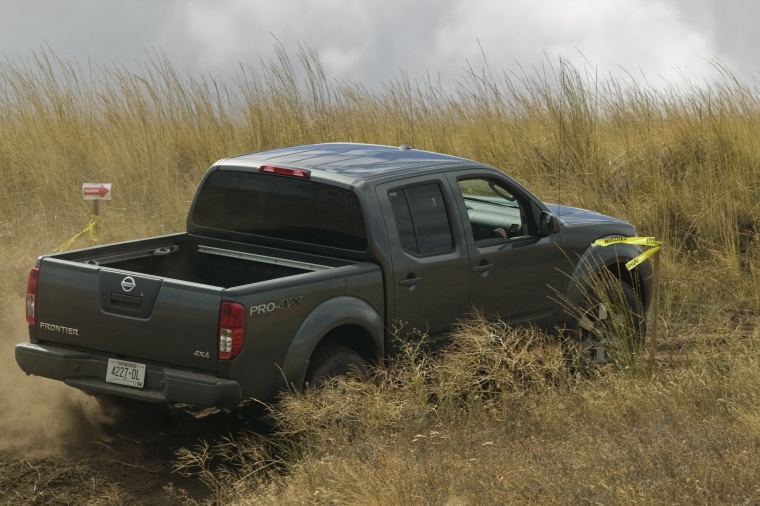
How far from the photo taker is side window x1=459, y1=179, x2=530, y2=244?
8.44m

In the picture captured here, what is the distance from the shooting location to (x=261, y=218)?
7.88 m

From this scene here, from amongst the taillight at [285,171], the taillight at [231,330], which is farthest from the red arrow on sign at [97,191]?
the taillight at [231,330]

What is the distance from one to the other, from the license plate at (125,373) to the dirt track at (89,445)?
537 millimetres

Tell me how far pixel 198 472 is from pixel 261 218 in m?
1.82

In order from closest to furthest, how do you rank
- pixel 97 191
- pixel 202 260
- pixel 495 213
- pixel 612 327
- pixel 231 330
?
pixel 231 330 < pixel 202 260 < pixel 495 213 < pixel 612 327 < pixel 97 191

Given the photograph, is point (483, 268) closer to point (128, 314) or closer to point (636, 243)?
point (636, 243)

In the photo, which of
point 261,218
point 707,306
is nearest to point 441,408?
point 261,218

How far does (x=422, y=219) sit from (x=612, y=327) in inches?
78.7

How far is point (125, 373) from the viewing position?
6840mm

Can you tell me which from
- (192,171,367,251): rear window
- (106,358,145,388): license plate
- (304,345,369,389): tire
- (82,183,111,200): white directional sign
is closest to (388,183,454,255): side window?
(192,171,367,251): rear window

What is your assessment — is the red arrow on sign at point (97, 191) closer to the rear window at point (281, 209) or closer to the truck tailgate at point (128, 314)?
the rear window at point (281, 209)

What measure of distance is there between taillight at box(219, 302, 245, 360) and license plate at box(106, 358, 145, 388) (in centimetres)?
56

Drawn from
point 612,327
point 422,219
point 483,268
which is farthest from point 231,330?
point 612,327

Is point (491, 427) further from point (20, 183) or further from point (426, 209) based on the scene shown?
point (20, 183)
